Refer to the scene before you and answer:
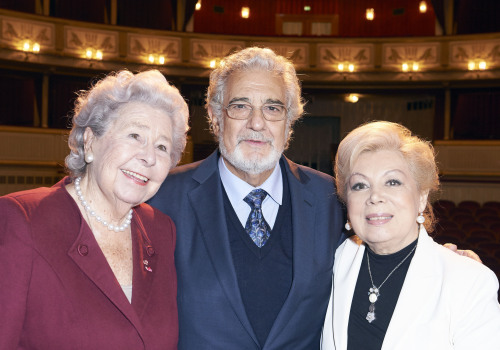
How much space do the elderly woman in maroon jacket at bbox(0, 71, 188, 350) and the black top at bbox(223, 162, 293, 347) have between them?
0.99 ft

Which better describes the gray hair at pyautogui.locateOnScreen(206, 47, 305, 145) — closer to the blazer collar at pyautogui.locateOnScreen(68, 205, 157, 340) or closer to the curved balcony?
the blazer collar at pyautogui.locateOnScreen(68, 205, 157, 340)

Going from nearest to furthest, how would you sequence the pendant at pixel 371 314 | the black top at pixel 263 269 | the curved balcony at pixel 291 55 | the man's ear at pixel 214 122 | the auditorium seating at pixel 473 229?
the pendant at pixel 371 314
the black top at pixel 263 269
the man's ear at pixel 214 122
the auditorium seating at pixel 473 229
the curved balcony at pixel 291 55

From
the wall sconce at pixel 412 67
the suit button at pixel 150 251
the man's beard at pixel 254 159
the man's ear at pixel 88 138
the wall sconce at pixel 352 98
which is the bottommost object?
the suit button at pixel 150 251

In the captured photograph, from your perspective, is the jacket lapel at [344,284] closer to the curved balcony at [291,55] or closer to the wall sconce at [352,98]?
the curved balcony at [291,55]

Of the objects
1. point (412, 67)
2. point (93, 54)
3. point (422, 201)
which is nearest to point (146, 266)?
point (422, 201)

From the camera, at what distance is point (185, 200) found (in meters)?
2.21

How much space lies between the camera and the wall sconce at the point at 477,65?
1172cm

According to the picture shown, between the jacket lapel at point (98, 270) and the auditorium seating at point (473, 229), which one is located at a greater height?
the jacket lapel at point (98, 270)

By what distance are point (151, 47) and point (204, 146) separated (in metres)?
3.01

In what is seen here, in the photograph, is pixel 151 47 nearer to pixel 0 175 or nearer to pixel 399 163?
pixel 0 175

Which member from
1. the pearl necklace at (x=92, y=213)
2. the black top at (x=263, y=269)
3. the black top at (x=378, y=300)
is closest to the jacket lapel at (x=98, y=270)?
the pearl necklace at (x=92, y=213)

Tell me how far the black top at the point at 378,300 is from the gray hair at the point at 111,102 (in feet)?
3.38

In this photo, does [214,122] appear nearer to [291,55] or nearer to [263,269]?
[263,269]

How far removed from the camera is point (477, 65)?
38.8 ft
